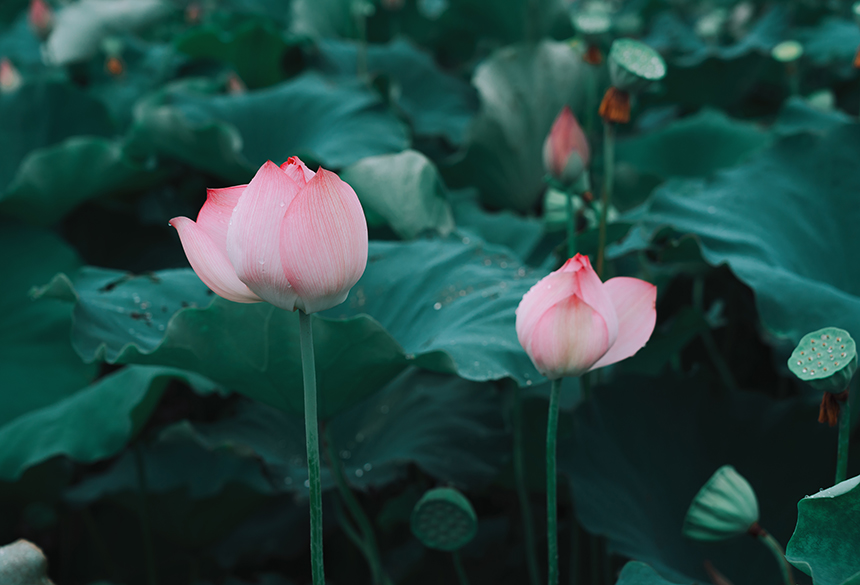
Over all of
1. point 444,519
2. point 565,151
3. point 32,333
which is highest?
point 565,151

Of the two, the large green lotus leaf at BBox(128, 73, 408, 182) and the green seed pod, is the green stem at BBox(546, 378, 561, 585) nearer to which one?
the green seed pod

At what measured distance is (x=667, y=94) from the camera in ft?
4.88

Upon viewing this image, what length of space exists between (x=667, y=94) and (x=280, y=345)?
3.95 ft

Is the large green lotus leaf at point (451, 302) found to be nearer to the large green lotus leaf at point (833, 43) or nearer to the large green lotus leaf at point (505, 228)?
the large green lotus leaf at point (505, 228)

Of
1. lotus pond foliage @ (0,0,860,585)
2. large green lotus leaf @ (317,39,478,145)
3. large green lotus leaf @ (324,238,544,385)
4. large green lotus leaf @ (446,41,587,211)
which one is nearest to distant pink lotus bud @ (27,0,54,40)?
lotus pond foliage @ (0,0,860,585)

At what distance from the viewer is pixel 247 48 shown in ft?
4.70

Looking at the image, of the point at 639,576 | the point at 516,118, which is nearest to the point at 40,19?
the point at 516,118

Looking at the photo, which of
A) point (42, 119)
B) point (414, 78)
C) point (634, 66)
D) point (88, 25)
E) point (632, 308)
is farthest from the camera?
point (88, 25)

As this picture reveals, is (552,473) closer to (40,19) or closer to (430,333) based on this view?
(430,333)

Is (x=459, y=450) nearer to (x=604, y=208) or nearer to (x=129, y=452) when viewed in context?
(x=604, y=208)

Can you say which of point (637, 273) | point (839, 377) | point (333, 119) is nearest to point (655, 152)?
point (637, 273)

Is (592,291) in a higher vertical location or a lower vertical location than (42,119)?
higher

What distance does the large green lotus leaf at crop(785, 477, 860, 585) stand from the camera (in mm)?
395

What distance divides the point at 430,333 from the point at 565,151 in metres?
0.23
